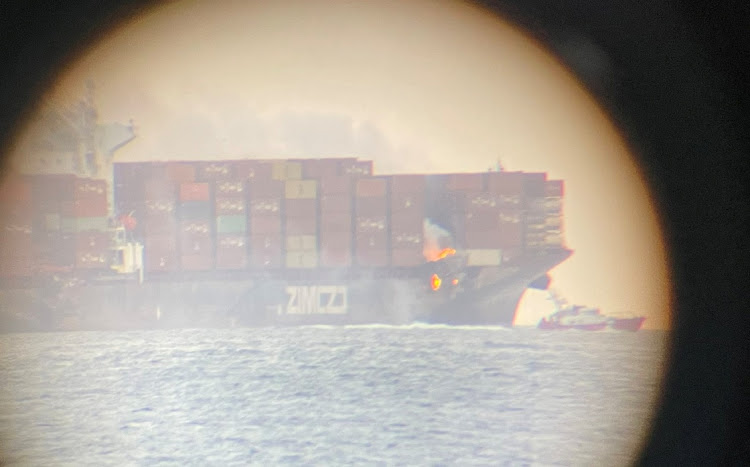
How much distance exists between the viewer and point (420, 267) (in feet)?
73.5

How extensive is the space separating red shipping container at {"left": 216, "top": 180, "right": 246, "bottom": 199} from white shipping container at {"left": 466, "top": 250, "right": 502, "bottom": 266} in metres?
6.48

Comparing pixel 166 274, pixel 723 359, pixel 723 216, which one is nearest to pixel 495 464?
pixel 723 359

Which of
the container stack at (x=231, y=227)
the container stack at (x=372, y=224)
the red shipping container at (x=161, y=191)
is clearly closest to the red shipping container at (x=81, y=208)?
the red shipping container at (x=161, y=191)

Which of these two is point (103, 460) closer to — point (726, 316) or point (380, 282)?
point (726, 316)

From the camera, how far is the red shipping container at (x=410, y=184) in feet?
73.2

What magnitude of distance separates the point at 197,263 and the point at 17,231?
17.2 ft

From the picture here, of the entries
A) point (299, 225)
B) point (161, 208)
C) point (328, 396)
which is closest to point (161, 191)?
point (161, 208)

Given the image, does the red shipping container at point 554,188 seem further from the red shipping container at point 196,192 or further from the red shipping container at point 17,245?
the red shipping container at point 17,245

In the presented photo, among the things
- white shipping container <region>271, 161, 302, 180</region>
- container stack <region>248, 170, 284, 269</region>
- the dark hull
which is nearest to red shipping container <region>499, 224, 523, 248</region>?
the dark hull

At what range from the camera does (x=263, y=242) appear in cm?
2220

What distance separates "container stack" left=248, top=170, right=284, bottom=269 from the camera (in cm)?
2219

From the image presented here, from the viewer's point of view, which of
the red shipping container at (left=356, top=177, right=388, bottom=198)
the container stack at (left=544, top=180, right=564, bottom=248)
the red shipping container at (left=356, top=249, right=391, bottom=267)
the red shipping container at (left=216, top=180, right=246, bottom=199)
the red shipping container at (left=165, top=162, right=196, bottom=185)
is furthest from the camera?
the red shipping container at (left=165, top=162, right=196, bottom=185)

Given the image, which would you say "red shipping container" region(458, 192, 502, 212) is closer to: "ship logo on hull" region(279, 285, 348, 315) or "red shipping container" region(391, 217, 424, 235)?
"red shipping container" region(391, 217, 424, 235)

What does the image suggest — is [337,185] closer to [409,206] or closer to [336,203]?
[336,203]
